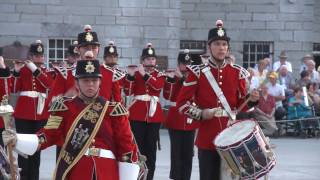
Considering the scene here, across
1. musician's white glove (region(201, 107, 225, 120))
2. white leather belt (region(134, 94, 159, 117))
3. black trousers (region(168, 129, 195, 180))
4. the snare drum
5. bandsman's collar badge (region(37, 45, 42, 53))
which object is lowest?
black trousers (region(168, 129, 195, 180))

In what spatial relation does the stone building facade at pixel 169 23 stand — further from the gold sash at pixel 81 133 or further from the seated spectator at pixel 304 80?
the gold sash at pixel 81 133

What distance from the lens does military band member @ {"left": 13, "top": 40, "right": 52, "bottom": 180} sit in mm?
11742

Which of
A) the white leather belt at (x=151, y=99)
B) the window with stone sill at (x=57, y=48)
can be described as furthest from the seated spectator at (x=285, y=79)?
the white leather belt at (x=151, y=99)

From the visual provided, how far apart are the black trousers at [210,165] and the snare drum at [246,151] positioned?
48cm

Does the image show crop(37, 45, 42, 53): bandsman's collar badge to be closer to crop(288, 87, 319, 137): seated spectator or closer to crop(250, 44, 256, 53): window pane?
crop(288, 87, 319, 137): seated spectator

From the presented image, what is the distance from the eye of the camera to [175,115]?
12.0m

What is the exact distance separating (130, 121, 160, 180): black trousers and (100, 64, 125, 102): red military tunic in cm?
286

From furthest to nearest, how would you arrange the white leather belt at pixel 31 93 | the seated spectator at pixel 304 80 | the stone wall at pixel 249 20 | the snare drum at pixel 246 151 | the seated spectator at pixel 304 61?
the stone wall at pixel 249 20 < the seated spectator at pixel 304 61 < the seated spectator at pixel 304 80 < the white leather belt at pixel 31 93 < the snare drum at pixel 246 151

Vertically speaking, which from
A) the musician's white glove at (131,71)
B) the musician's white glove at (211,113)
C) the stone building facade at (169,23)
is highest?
the stone building facade at (169,23)

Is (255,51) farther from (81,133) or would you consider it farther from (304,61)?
(81,133)

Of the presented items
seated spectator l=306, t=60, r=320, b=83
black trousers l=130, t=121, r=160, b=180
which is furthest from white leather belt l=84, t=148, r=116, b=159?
seated spectator l=306, t=60, r=320, b=83

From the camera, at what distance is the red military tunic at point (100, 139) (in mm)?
7027

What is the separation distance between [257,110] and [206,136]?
10.9 m

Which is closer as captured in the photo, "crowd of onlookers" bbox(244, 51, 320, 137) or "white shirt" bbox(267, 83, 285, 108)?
"crowd of onlookers" bbox(244, 51, 320, 137)
